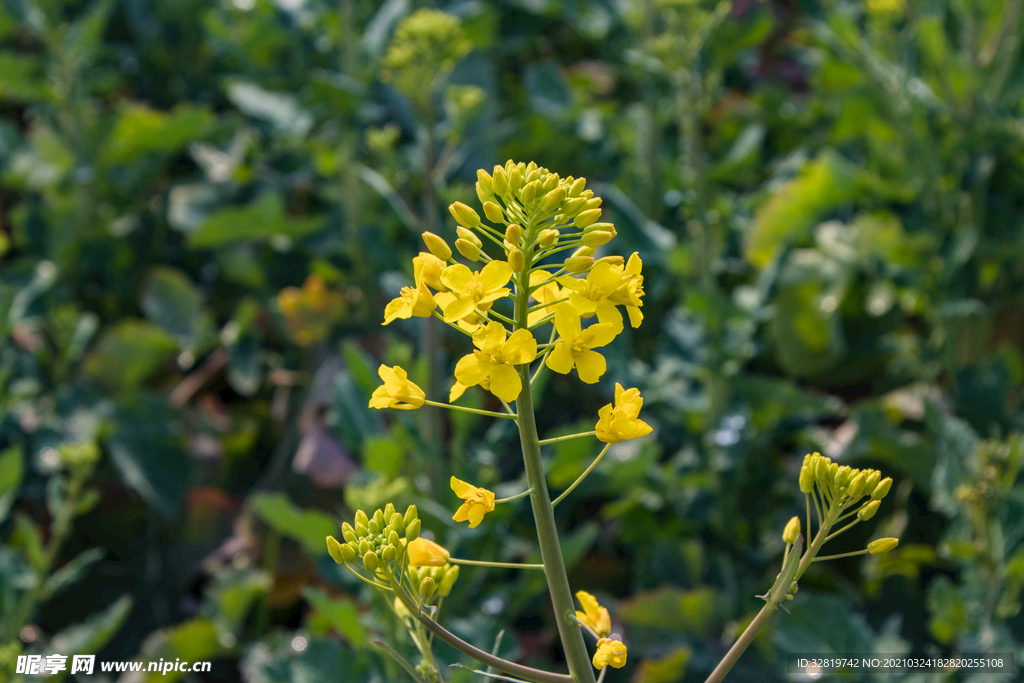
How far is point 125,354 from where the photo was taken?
191 cm

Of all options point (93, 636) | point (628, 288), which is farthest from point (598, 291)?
point (93, 636)

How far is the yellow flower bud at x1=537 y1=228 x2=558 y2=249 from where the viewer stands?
22.0 inches

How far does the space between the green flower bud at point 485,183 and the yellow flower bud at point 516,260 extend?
71 mm

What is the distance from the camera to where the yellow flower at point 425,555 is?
0.60m

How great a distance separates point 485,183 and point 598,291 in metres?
0.12

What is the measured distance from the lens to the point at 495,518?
4.15 feet

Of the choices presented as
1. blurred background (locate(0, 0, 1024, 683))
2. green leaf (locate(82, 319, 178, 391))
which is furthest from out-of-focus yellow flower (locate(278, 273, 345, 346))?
green leaf (locate(82, 319, 178, 391))

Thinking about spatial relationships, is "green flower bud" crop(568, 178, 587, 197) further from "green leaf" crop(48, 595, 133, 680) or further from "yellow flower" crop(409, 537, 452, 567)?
"green leaf" crop(48, 595, 133, 680)

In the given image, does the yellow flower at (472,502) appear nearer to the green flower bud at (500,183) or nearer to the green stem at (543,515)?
the green stem at (543,515)

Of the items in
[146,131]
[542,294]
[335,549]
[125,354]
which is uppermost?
[542,294]

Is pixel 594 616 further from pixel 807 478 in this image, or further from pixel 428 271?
pixel 428 271

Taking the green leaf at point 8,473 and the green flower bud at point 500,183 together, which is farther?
the green leaf at point 8,473

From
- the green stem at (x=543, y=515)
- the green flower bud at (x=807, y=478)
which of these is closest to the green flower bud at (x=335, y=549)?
the green stem at (x=543, y=515)

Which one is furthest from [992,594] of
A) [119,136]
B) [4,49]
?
[4,49]
